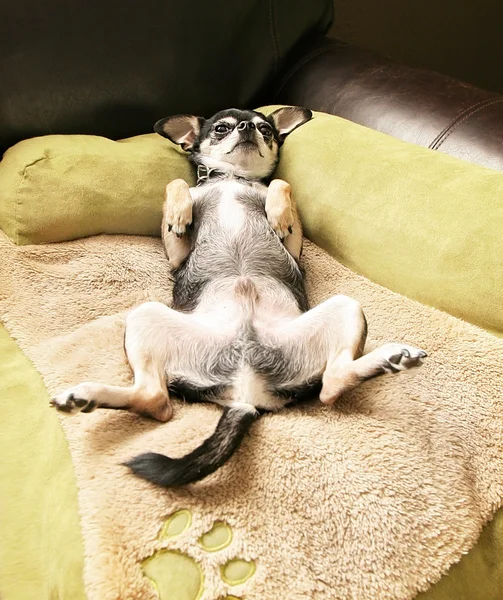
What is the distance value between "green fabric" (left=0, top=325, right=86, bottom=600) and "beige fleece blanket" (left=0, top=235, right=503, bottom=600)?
25 millimetres

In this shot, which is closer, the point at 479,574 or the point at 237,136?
the point at 479,574

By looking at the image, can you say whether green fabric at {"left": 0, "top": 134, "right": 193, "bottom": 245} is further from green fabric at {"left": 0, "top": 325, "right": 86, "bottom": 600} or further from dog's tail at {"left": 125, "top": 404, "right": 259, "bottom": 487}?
dog's tail at {"left": 125, "top": 404, "right": 259, "bottom": 487}

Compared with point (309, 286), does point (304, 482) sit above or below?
above

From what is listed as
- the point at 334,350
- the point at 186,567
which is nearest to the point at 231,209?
the point at 334,350

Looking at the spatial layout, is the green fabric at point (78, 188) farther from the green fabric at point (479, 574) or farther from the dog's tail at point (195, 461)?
the green fabric at point (479, 574)

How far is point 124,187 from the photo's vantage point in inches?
58.7

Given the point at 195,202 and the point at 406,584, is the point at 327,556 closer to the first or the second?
the point at 406,584

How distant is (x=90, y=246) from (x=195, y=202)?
0.30 metres

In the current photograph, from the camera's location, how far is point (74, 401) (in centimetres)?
94

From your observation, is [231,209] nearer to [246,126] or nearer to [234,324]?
[246,126]

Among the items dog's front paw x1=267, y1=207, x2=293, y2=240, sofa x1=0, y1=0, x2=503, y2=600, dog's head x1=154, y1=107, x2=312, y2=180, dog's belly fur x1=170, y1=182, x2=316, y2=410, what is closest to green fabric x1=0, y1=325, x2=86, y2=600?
sofa x1=0, y1=0, x2=503, y2=600

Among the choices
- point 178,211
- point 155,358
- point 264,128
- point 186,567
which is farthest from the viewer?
point 264,128

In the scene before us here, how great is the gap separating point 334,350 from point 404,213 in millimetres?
395

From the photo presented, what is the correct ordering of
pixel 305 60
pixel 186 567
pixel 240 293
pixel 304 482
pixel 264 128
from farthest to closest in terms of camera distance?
1. pixel 305 60
2. pixel 264 128
3. pixel 240 293
4. pixel 304 482
5. pixel 186 567
